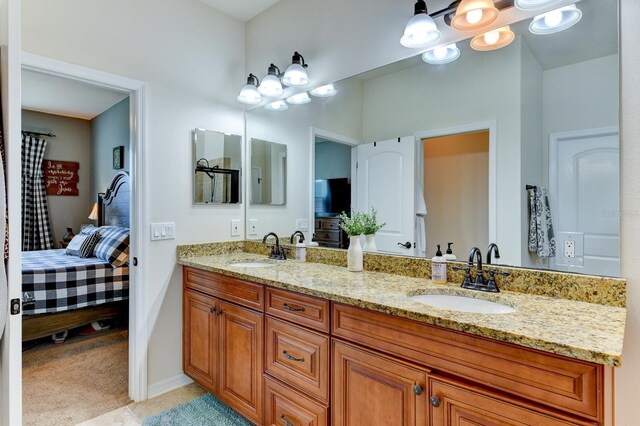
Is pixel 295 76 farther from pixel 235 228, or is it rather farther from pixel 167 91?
pixel 235 228

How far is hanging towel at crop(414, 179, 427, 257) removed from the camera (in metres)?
1.84

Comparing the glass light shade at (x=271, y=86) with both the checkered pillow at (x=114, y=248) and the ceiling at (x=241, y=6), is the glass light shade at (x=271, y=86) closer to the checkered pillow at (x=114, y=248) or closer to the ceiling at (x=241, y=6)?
the ceiling at (x=241, y=6)

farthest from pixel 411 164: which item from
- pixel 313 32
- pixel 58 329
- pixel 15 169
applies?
pixel 58 329

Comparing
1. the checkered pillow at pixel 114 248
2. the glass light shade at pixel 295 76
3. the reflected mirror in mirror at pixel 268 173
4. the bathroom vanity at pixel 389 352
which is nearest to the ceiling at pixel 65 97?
the checkered pillow at pixel 114 248

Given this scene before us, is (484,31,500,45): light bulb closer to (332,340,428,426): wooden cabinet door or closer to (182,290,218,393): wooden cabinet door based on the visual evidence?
(332,340,428,426): wooden cabinet door

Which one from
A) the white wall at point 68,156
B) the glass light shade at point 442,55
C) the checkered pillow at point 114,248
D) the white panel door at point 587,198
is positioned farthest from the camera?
the white wall at point 68,156

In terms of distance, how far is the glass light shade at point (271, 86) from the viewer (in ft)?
7.88

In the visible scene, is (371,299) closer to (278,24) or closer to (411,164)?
(411,164)

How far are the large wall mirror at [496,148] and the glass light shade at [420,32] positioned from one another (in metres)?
0.11

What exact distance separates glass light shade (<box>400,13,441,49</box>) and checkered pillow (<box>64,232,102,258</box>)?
376cm

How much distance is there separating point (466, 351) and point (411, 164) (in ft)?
3.66

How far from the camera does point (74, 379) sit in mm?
2516

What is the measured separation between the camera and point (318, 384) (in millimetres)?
1489

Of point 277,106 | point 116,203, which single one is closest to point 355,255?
point 277,106
